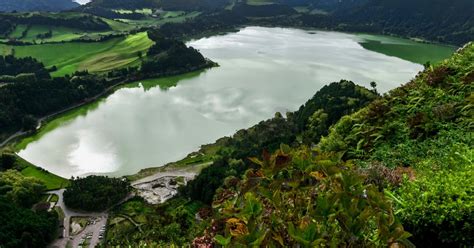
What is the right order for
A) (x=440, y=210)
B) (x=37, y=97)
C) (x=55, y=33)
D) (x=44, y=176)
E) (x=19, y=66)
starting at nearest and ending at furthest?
(x=440, y=210) < (x=44, y=176) < (x=37, y=97) < (x=19, y=66) < (x=55, y=33)

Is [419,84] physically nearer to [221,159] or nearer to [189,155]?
[221,159]

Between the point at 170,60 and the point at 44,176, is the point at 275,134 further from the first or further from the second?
the point at 170,60

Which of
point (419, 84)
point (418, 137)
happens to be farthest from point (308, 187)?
point (419, 84)

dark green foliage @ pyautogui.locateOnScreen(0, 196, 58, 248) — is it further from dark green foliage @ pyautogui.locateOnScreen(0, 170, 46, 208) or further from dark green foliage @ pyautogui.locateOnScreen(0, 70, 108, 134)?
dark green foliage @ pyautogui.locateOnScreen(0, 70, 108, 134)

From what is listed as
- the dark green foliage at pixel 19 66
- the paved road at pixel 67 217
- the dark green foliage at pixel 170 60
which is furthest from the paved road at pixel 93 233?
the dark green foliage at pixel 19 66

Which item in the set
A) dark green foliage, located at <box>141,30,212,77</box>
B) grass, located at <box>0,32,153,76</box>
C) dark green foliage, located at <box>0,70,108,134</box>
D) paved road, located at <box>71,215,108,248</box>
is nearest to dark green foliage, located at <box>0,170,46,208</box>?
paved road, located at <box>71,215,108,248</box>

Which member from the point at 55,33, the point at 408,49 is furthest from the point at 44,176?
the point at 408,49
